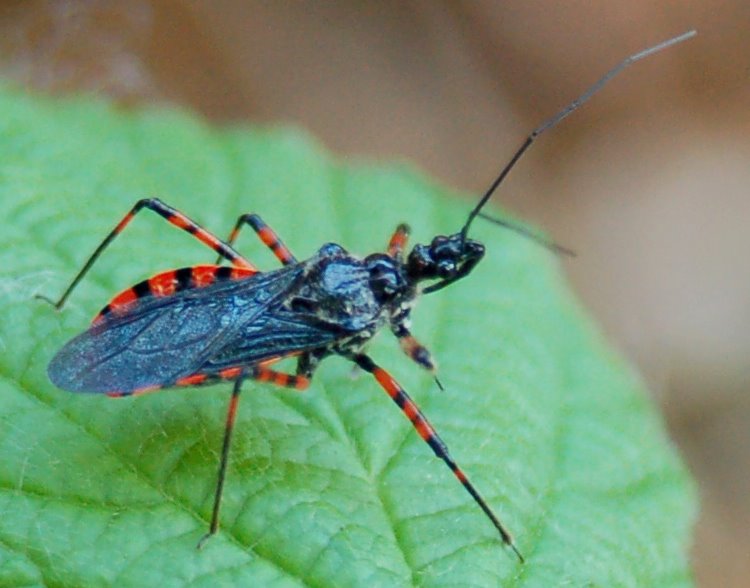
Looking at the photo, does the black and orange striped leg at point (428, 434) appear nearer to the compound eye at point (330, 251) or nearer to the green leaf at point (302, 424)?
the green leaf at point (302, 424)

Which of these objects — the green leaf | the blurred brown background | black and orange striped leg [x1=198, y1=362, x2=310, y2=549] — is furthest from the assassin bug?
the blurred brown background

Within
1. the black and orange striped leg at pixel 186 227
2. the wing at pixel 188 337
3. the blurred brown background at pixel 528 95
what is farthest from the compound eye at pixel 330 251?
the blurred brown background at pixel 528 95

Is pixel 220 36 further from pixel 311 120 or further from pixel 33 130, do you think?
pixel 33 130

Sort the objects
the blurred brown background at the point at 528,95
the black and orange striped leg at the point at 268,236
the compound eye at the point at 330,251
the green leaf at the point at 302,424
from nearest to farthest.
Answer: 1. the green leaf at the point at 302,424
2. the compound eye at the point at 330,251
3. the black and orange striped leg at the point at 268,236
4. the blurred brown background at the point at 528,95

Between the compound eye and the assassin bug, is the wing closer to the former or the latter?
the assassin bug

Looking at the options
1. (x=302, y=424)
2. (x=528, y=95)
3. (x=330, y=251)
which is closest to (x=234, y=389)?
(x=302, y=424)
